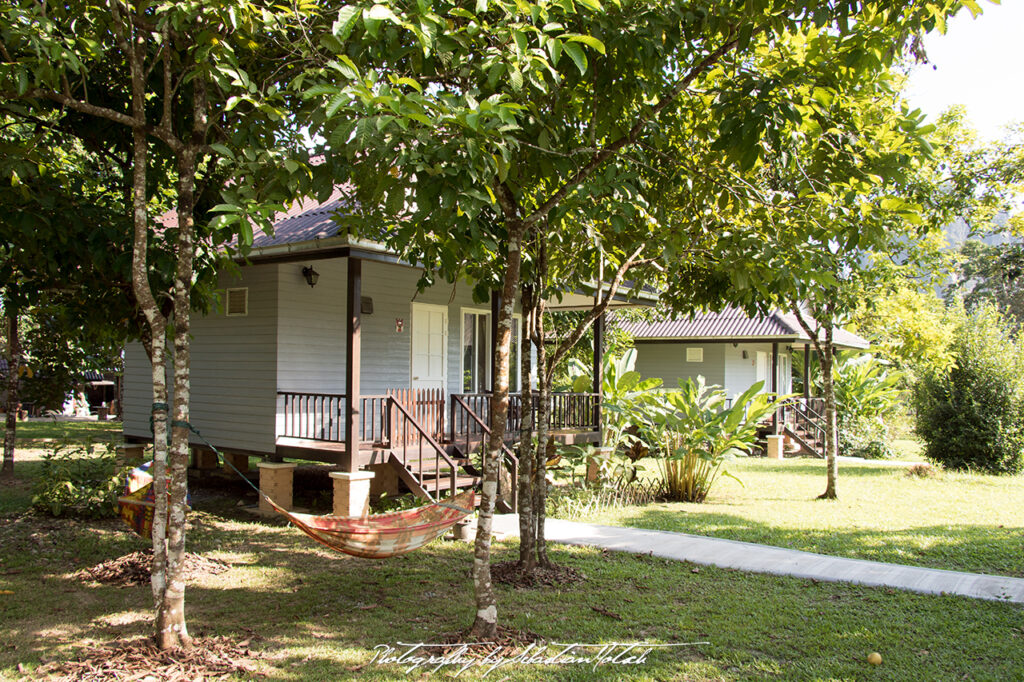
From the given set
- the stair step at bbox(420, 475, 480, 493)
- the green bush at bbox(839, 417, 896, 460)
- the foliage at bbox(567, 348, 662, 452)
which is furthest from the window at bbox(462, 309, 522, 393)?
the green bush at bbox(839, 417, 896, 460)

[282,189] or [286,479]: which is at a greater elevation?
[282,189]

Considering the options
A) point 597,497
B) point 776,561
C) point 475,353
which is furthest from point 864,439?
point 776,561

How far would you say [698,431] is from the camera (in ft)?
40.1

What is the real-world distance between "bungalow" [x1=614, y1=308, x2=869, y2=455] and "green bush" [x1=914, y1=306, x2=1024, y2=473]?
501cm

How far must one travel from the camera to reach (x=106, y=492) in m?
10.3

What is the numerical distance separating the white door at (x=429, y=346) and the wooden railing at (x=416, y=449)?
7.50 feet

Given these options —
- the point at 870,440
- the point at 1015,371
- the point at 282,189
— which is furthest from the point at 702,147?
the point at 870,440

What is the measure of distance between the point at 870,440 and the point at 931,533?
13.4m

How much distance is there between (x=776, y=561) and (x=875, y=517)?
395cm

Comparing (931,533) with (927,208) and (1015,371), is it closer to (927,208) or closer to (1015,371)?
(927,208)

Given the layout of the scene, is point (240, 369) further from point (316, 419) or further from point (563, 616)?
point (563, 616)

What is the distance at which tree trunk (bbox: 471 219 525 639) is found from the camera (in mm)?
5484

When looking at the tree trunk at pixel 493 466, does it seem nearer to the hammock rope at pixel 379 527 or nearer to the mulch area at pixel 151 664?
the hammock rope at pixel 379 527

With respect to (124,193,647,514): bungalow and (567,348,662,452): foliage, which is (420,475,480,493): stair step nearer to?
(124,193,647,514): bungalow
